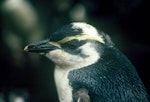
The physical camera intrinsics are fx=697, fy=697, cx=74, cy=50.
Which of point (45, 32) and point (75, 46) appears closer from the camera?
point (75, 46)

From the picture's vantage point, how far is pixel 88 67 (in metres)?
2.08

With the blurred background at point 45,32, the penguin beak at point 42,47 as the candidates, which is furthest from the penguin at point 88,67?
the blurred background at point 45,32

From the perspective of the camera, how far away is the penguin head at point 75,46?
207cm

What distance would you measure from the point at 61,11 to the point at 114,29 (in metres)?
0.44

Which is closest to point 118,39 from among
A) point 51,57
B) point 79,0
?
point 79,0

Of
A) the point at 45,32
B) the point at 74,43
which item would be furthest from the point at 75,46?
the point at 45,32

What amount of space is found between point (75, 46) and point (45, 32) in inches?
46.9

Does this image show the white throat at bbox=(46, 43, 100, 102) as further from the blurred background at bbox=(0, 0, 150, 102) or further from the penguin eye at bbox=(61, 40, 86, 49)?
the blurred background at bbox=(0, 0, 150, 102)

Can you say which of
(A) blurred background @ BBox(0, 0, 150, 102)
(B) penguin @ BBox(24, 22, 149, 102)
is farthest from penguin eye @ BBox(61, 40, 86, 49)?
(A) blurred background @ BBox(0, 0, 150, 102)

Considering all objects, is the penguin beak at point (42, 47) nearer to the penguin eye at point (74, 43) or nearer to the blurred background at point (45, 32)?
the penguin eye at point (74, 43)

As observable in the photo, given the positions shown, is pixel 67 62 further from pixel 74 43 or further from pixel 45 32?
pixel 45 32

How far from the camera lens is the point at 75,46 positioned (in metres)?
2.08

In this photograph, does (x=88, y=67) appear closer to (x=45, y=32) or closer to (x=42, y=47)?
(x=42, y=47)

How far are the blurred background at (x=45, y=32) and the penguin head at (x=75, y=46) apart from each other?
1019mm
